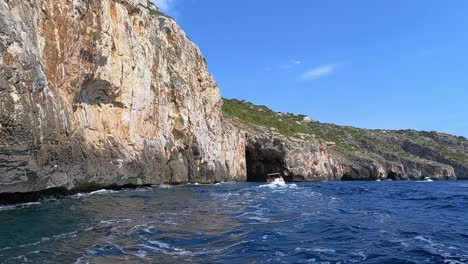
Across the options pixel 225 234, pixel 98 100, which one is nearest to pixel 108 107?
pixel 98 100

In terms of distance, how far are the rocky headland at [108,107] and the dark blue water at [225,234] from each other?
3.39 metres

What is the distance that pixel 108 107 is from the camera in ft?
109

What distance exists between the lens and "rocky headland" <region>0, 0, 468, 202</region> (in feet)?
67.4

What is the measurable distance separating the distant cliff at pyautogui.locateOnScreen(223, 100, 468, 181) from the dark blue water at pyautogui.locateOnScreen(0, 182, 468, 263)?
4722 centimetres

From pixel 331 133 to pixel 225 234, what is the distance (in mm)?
103759

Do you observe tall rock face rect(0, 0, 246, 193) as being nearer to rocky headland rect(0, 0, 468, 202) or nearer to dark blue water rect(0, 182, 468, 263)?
rocky headland rect(0, 0, 468, 202)

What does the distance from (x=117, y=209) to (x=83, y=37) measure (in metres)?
→ 12.9

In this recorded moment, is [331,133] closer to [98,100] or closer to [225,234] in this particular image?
[98,100]

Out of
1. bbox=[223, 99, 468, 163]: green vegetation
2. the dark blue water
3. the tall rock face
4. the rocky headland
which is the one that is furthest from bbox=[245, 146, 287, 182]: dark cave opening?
the dark blue water

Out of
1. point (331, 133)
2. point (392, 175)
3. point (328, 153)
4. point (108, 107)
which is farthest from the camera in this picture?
point (331, 133)

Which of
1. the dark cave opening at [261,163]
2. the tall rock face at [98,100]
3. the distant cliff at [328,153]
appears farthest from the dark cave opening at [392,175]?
the tall rock face at [98,100]

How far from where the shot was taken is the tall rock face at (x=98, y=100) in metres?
20.4

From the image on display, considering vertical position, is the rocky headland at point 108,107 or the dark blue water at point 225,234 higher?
the rocky headland at point 108,107

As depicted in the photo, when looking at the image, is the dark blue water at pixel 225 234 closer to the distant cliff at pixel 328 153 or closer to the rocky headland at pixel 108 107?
the rocky headland at pixel 108 107
